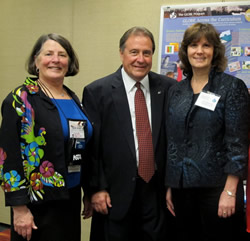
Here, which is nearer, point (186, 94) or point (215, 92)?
point (215, 92)

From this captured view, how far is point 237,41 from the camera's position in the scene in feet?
9.04

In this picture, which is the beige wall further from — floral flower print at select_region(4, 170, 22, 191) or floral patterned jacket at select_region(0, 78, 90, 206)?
floral flower print at select_region(4, 170, 22, 191)

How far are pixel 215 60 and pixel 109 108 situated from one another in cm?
72

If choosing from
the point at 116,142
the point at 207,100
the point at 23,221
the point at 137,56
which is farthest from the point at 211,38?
the point at 23,221

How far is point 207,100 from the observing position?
1716 millimetres

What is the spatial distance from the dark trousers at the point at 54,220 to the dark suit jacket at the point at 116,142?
0.85 feet

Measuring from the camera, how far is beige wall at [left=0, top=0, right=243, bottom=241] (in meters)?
3.11

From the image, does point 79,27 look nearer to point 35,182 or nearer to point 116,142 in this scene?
point 116,142

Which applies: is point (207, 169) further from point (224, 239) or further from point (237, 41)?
point (237, 41)

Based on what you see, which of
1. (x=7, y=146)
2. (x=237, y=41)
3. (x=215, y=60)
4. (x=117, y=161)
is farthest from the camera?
(x=237, y=41)

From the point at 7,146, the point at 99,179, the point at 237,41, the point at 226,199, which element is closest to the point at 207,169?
the point at 226,199

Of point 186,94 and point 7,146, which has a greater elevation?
point 186,94

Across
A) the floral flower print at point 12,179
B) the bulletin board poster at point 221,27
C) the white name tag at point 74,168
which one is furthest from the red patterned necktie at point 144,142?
the bulletin board poster at point 221,27

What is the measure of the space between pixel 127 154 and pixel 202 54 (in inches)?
29.6
